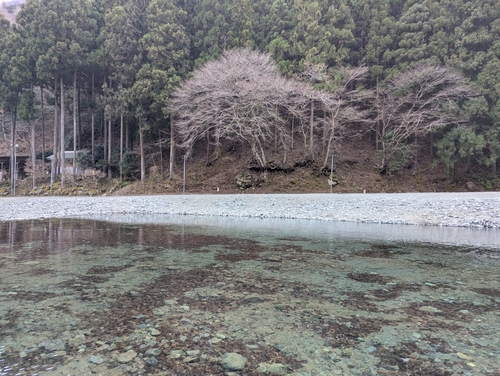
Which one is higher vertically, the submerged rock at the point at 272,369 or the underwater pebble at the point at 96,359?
the underwater pebble at the point at 96,359

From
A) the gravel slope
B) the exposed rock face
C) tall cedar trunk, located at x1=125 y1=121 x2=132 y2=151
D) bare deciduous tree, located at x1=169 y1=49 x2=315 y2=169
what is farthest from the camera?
tall cedar trunk, located at x1=125 y1=121 x2=132 y2=151

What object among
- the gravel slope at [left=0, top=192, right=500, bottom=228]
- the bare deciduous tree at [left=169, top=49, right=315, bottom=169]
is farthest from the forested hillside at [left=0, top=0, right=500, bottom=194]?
the gravel slope at [left=0, top=192, right=500, bottom=228]

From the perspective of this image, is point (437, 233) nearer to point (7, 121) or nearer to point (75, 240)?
point (75, 240)

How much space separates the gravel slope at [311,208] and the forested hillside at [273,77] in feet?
17.9

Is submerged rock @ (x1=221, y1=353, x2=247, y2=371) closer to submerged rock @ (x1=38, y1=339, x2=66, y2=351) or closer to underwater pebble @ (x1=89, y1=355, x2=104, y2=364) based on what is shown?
underwater pebble @ (x1=89, y1=355, x2=104, y2=364)

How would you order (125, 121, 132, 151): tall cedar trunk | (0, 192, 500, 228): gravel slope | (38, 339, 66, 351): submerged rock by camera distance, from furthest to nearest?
(125, 121, 132, 151): tall cedar trunk < (0, 192, 500, 228): gravel slope < (38, 339, 66, 351): submerged rock

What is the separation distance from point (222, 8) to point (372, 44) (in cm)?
1022

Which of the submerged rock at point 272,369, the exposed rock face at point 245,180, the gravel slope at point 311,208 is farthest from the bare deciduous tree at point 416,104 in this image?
the submerged rock at point 272,369

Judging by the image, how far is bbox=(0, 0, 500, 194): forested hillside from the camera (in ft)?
51.2

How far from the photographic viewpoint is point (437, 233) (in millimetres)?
6738

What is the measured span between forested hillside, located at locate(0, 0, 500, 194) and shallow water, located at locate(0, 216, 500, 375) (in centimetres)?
1220

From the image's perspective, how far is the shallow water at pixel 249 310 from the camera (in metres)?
1.64

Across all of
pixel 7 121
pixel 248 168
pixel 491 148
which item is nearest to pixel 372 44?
pixel 491 148

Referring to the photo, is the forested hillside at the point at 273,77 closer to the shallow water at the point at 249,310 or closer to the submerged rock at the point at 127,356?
the shallow water at the point at 249,310
